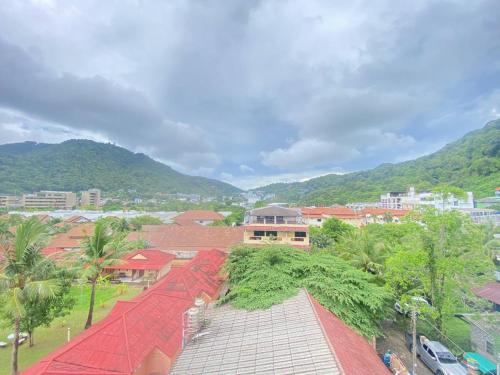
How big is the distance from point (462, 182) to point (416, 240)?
8940 centimetres

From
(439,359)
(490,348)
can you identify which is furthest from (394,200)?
(439,359)

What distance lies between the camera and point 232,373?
6535 millimetres

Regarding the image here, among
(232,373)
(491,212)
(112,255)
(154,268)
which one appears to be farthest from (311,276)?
(491,212)

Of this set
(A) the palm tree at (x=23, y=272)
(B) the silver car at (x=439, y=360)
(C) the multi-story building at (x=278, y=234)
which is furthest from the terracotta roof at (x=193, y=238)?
(A) the palm tree at (x=23, y=272)

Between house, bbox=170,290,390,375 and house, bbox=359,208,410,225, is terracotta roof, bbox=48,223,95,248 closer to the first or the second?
house, bbox=170,290,390,375

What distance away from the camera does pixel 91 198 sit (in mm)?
114625

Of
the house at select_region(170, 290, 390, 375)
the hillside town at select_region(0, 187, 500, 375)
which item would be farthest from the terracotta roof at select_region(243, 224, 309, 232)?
the house at select_region(170, 290, 390, 375)

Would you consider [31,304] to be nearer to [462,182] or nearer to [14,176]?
[462,182]

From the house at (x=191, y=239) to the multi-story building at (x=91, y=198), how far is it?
92.6 m

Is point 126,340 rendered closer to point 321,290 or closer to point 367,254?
point 321,290

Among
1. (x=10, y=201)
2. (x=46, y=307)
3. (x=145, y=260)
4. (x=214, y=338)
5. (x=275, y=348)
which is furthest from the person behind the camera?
(x=10, y=201)

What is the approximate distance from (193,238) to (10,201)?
10857 centimetres

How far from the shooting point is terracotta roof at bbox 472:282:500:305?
16344mm

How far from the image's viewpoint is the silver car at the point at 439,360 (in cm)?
1216
